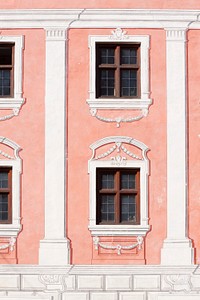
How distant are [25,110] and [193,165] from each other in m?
4.21

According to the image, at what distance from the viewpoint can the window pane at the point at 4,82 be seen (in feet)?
73.2

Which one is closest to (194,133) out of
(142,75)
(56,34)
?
(142,75)

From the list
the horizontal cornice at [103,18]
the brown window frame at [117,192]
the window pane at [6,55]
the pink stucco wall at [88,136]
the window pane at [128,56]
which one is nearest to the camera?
the pink stucco wall at [88,136]

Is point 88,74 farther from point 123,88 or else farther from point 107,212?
point 107,212

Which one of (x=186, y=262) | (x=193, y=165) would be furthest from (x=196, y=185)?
(x=186, y=262)

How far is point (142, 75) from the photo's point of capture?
22.1m

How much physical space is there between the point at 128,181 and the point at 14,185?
271 cm

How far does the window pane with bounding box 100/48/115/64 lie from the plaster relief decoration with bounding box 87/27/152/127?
24cm

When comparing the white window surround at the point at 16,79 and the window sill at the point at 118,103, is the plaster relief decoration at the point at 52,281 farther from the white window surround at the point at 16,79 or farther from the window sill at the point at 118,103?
the window sill at the point at 118,103

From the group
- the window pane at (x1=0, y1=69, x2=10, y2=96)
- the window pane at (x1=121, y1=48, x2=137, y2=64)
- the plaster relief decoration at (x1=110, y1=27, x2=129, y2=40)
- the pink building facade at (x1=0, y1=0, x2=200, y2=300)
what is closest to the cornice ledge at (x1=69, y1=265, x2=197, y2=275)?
the pink building facade at (x1=0, y1=0, x2=200, y2=300)

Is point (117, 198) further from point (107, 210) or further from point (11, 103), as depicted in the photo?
point (11, 103)

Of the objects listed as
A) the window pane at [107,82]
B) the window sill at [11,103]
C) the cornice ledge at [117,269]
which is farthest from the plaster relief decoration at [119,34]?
the cornice ledge at [117,269]

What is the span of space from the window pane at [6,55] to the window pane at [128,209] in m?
4.36

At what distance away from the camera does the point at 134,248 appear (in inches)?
854
